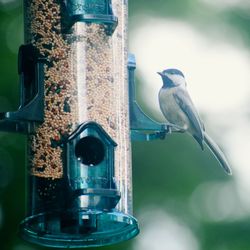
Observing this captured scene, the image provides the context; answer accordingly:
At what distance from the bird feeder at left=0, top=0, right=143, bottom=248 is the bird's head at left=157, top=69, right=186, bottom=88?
5.51 feet

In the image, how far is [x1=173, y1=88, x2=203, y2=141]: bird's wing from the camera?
1030 centimetres

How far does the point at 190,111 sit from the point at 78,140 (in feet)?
5.83

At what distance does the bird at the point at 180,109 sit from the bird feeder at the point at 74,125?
115 cm

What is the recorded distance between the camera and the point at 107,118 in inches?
349

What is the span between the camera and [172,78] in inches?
424

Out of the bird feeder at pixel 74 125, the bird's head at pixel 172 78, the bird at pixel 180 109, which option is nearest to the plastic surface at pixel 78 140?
the bird feeder at pixel 74 125

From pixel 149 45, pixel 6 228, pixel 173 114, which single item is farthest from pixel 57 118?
pixel 149 45

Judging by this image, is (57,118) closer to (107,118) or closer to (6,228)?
(107,118)

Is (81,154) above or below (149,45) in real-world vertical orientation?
below

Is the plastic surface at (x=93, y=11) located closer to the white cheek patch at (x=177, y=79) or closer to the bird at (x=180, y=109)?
the bird at (x=180, y=109)

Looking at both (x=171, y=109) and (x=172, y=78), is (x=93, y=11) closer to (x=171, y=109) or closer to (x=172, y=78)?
(x=171, y=109)

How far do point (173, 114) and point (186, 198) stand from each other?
10.5 feet

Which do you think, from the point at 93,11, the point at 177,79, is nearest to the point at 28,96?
the point at 93,11

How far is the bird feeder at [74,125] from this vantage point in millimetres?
8711
